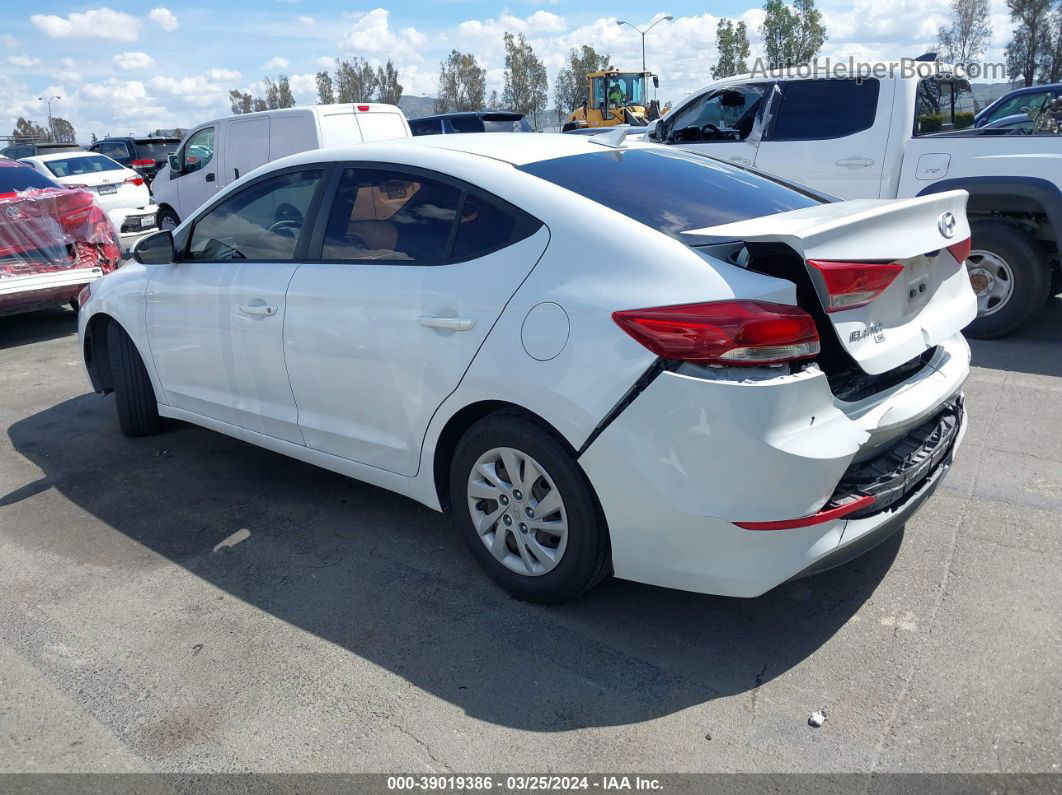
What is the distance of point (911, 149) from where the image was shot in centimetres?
690

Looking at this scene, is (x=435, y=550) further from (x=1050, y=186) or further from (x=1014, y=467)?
(x=1050, y=186)

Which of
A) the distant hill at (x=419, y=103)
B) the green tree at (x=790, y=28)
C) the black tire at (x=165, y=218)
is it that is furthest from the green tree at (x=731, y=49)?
the black tire at (x=165, y=218)

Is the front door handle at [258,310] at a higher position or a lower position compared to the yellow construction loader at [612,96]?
lower

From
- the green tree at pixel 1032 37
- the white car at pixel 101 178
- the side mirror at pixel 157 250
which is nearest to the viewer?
the side mirror at pixel 157 250

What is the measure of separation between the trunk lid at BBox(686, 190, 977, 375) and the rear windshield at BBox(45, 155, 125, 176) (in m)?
15.6

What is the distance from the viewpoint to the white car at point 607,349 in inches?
105

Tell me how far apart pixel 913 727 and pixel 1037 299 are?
5040 millimetres

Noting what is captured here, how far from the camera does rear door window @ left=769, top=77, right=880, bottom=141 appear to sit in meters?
7.21

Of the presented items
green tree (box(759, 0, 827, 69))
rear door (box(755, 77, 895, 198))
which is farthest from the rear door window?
green tree (box(759, 0, 827, 69))

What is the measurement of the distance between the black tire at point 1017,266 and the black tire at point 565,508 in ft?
16.3

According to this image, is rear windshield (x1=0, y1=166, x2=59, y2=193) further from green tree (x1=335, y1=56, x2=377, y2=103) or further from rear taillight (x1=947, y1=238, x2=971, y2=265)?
green tree (x1=335, y1=56, x2=377, y2=103)

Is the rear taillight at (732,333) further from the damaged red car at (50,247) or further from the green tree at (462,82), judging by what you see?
the green tree at (462,82)

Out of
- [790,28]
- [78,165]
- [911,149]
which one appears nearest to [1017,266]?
[911,149]

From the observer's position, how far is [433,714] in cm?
277
